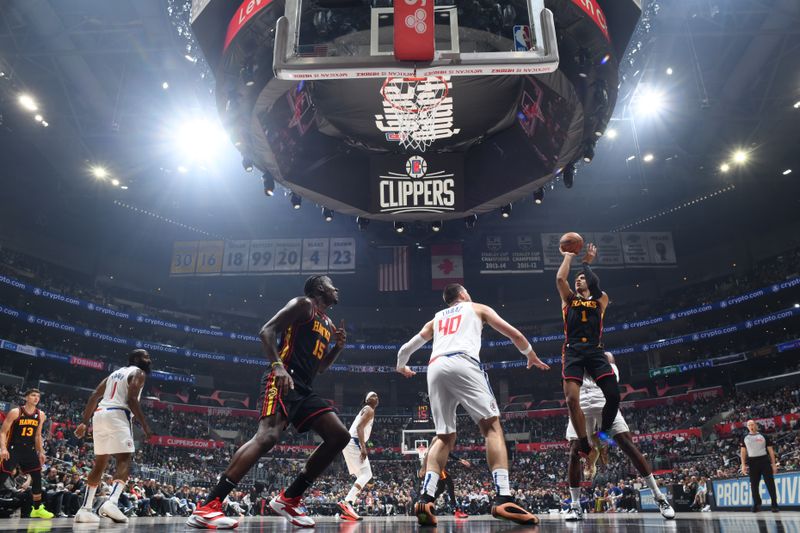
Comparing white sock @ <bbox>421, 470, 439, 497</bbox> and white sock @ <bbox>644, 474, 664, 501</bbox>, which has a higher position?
white sock @ <bbox>421, 470, 439, 497</bbox>

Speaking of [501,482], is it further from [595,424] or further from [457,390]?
[595,424]

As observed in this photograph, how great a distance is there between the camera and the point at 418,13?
5777mm

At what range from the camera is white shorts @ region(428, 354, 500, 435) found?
14.8 feet

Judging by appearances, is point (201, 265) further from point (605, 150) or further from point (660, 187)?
point (660, 187)

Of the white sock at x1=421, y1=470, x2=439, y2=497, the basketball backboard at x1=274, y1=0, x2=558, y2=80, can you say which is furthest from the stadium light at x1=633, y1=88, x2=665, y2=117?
the white sock at x1=421, y1=470, x2=439, y2=497

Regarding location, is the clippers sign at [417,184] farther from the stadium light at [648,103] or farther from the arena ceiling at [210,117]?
the stadium light at [648,103]

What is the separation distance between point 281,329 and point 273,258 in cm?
2531

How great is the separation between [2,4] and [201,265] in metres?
16.3

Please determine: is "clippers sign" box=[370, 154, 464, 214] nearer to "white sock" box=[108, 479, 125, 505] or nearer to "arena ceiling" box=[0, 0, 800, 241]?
"white sock" box=[108, 479, 125, 505]

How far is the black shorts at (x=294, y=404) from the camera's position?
13.7 feet

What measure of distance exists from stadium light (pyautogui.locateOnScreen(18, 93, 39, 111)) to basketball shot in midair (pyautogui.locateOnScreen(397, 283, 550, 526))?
2222 centimetres

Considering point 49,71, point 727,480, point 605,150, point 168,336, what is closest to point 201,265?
point 168,336

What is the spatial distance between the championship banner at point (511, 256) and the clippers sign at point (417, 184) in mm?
16179

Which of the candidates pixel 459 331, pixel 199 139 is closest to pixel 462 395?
pixel 459 331
